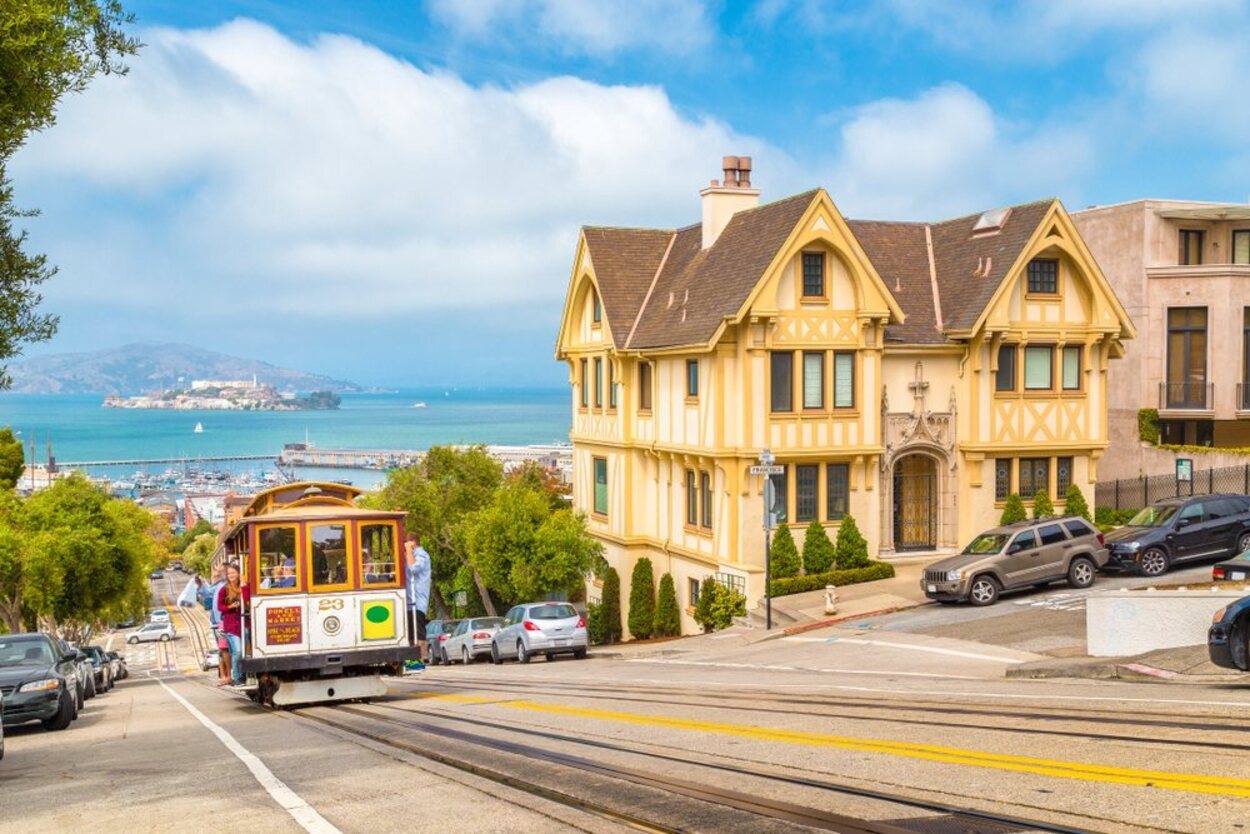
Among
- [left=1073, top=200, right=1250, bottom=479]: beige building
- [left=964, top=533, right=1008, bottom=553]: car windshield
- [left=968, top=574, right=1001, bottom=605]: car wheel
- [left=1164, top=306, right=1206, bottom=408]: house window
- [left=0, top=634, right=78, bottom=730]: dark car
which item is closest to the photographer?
[left=0, top=634, right=78, bottom=730]: dark car

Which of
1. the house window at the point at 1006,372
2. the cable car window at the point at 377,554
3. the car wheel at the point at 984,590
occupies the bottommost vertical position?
the car wheel at the point at 984,590

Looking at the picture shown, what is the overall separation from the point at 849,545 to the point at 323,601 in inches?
771

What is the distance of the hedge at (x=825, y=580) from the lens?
3484 centimetres

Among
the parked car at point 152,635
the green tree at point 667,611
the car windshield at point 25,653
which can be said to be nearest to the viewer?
the car windshield at point 25,653

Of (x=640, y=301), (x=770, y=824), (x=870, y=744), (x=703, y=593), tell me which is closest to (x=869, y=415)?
(x=703, y=593)

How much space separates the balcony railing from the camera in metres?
Result: 42.2

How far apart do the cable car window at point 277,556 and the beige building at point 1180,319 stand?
3201 centimetres

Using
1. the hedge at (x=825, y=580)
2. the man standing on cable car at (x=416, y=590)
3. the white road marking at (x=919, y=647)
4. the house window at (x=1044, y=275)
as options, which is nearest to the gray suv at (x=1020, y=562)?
the hedge at (x=825, y=580)

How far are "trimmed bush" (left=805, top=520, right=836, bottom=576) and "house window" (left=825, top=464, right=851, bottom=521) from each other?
83 centimetres

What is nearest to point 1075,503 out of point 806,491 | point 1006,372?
point 1006,372

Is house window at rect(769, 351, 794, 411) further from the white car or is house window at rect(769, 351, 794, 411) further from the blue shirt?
the white car

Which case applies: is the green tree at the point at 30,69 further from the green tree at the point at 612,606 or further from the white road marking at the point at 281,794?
the green tree at the point at 612,606

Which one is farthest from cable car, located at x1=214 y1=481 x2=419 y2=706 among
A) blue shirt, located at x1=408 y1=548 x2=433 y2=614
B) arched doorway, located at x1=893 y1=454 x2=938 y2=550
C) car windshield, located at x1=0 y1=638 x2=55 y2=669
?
arched doorway, located at x1=893 y1=454 x2=938 y2=550

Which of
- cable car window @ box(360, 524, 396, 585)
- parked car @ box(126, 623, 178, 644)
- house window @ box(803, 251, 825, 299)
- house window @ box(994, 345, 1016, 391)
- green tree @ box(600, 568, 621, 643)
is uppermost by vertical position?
house window @ box(803, 251, 825, 299)
